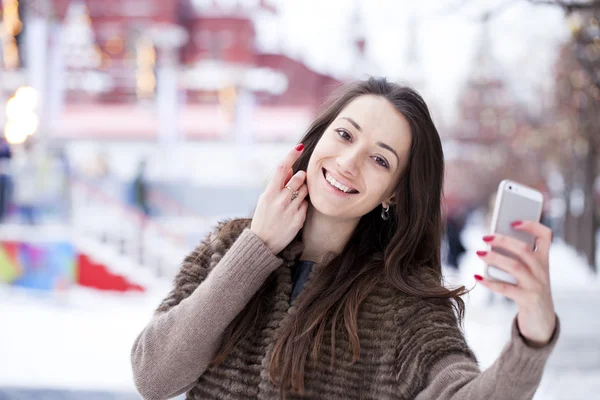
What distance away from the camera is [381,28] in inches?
198

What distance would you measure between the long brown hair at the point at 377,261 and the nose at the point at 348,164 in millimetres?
130

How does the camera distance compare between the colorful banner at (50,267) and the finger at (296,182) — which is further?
the colorful banner at (50,267)

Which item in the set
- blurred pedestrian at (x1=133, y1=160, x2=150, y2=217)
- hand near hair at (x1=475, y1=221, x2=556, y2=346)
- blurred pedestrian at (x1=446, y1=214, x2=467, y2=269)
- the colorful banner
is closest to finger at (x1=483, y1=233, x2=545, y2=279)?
hand near hair at (x1=475, y1=221, x2=556, y2=346)

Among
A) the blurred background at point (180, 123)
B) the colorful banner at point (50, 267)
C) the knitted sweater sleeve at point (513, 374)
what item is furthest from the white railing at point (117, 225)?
the knitted sweater sleeve at point (513, 374)

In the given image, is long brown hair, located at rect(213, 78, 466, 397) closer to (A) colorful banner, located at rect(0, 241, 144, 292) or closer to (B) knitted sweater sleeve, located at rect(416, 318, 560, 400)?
(B) knitted sweater sleeve, located at rect(416, 318, 560, 400)

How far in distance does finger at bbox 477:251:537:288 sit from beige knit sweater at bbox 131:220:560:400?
0.24m

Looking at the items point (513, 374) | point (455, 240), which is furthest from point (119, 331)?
point (513, 374)

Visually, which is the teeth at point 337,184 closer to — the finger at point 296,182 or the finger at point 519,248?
the finger at point 296,182

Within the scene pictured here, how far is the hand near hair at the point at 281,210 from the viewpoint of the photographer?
3.77ft

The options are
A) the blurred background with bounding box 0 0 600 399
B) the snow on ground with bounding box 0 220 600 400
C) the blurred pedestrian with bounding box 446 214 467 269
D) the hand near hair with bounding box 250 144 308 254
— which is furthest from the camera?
the blurred pedestrian with bounding box 446 214 467 269

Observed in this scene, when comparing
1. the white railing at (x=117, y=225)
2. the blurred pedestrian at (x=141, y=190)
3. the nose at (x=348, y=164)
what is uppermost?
the nose at (x=348, y=164)

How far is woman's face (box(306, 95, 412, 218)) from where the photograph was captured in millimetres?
1199

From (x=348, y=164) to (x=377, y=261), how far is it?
0.21 meters

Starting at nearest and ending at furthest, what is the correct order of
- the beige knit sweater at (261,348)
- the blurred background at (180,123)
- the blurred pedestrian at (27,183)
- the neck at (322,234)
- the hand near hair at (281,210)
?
the beige knit sweater at (261,348)
the hand near hair at (281,210)
the neck at (322,234)
the blurred background at (180,123)
the blurred pedestrian at (27,183)
